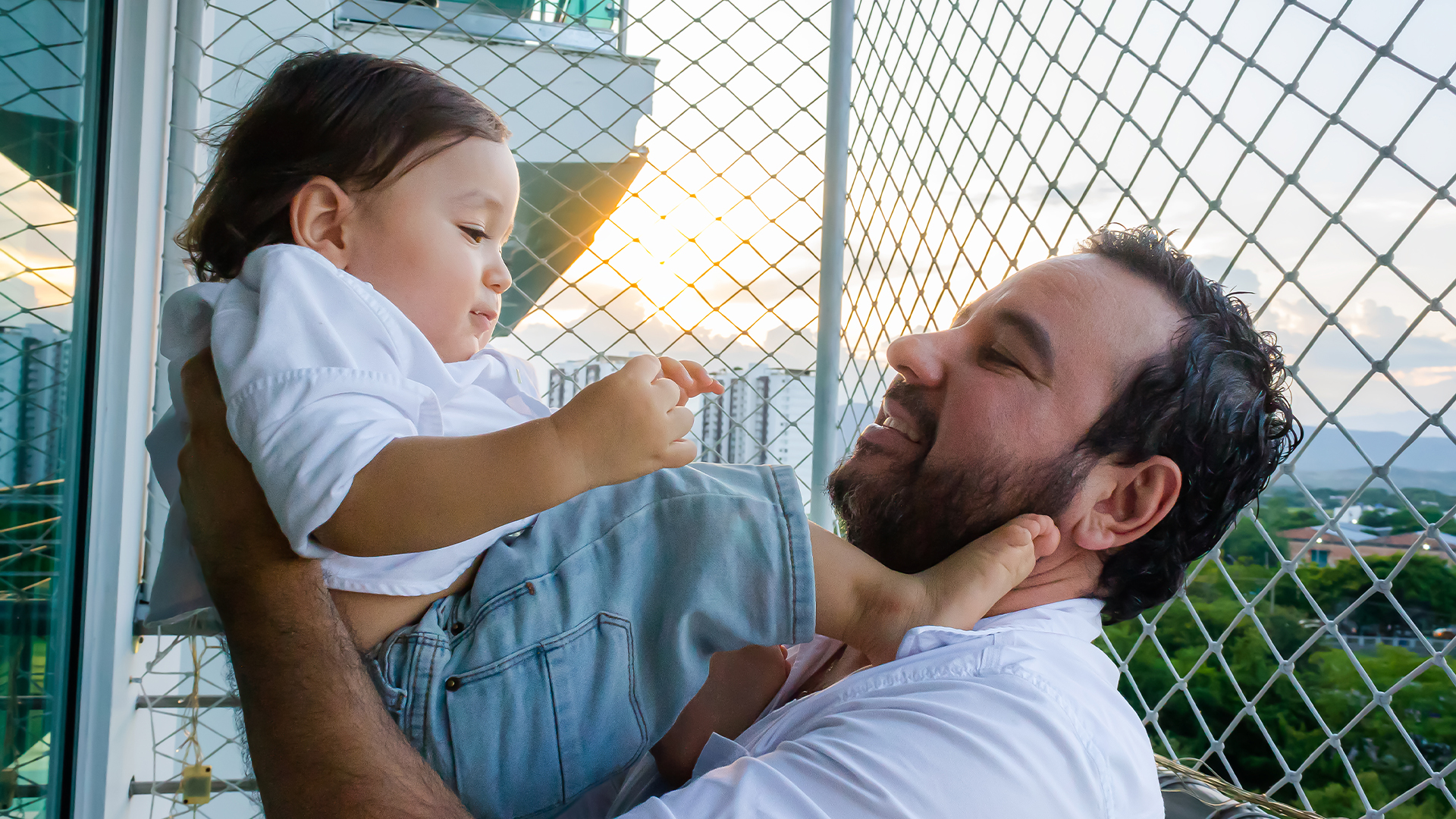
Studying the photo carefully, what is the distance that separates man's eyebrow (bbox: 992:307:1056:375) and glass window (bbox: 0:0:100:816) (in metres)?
1.10

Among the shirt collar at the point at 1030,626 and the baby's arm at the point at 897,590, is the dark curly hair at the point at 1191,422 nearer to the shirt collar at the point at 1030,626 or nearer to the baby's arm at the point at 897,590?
the shirt collar at the point at 1030,626

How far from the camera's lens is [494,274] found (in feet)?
2.76

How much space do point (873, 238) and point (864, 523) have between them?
93cm

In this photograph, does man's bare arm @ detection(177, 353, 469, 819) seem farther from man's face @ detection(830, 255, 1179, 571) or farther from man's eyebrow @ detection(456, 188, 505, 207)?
man's face @ detection(830, 255, 1179, 571)

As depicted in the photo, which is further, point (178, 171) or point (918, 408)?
point (178, 171)

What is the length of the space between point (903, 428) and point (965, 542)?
15 cm

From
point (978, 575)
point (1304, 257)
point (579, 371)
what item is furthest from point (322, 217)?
point (579, 371)

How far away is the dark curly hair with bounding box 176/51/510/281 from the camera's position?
81 cm

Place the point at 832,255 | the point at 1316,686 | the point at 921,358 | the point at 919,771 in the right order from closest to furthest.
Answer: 1. the point at 919,771
2. the point at 921,358
3. the point at 1316,686
4. the point at 832,255

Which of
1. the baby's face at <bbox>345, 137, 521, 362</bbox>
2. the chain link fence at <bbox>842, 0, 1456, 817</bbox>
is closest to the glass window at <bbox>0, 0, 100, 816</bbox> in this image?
the baby's face at <bbox>345, 137, 521, 362</bbox>

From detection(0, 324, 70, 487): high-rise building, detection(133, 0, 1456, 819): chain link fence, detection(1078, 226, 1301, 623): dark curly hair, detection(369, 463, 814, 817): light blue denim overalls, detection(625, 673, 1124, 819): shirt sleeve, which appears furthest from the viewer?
detection(0, 324, 70, 487): high-rise building

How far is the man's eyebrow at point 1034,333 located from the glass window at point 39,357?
1098 millimetres

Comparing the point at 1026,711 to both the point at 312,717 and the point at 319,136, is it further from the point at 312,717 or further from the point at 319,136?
the point at 319,136

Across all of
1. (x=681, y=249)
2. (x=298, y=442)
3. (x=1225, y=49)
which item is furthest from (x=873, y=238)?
(x=298, y=442)
